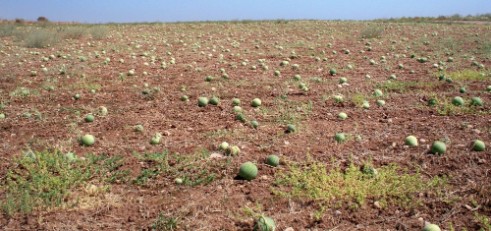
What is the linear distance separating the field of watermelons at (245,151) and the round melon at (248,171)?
0.04ft

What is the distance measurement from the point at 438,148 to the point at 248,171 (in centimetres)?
222

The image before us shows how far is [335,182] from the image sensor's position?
394 centimetres

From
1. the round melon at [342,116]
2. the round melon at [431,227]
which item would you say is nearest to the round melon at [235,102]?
the round melon at [342,116]

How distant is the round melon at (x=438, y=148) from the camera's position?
4.53 metres

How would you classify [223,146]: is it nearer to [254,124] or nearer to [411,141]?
[254,124]

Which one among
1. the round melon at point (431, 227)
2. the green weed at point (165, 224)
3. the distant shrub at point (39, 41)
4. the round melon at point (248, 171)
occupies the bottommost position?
the green weed at point (165, 224)

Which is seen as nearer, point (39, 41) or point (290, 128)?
point (290, 128)

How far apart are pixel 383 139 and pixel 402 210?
1.70m

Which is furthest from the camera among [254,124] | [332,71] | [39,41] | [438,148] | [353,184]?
[39,41]

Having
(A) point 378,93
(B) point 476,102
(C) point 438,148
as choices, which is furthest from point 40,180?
(B) point 476,102

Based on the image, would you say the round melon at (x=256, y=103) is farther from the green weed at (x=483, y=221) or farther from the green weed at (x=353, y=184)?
the green weed at (x=483, y=221)

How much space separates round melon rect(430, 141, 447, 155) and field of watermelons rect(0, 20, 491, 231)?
15mm

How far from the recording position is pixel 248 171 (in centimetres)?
404

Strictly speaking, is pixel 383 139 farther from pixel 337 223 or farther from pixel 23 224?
pixel 23 224
